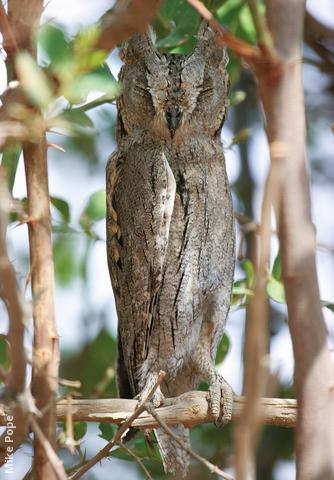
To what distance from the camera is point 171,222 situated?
256cm

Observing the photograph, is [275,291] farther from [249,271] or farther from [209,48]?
[209,48]

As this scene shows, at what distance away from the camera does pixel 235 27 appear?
2602 mm

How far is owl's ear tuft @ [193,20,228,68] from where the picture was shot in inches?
103

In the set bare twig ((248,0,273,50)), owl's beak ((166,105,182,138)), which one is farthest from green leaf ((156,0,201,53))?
bare twig ((248,0,273,50))

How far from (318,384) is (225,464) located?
1914mm

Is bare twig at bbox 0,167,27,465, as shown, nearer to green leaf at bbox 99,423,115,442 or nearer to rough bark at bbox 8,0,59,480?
rough bark at bbox 8,0,59,480

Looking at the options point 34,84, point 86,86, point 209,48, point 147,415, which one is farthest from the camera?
point 209,48

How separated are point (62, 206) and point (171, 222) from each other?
452 mm

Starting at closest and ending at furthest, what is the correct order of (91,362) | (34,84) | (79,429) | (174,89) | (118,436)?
(34,84), (118,436), (79,429), (174,89), (91,362)

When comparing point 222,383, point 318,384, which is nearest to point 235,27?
point 222,383

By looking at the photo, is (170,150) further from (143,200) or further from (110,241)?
(110,241)

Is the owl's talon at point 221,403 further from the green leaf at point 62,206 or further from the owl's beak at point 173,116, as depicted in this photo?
the owl's beak at point 173,116

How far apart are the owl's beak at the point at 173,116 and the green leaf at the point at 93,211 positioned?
0.39m

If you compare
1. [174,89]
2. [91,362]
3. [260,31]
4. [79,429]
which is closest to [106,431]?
[79,429]
